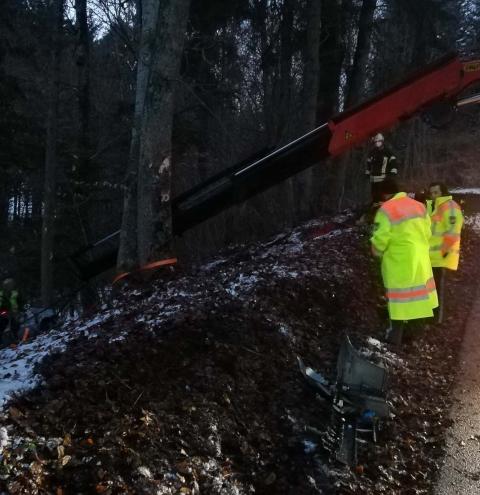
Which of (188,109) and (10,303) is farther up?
(188,109)

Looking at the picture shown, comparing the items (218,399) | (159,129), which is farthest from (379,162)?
(218,399)

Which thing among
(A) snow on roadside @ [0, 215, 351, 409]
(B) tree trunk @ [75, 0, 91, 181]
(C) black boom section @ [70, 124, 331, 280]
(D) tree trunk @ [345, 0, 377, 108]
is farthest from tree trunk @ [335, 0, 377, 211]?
(B) tree trunk @ [75, 0, 91, 181]

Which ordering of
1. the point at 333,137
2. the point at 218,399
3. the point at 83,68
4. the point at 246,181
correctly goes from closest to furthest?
the point at 218,399 < the point at 246,181 < the point at 333,137 < the point at 83,68

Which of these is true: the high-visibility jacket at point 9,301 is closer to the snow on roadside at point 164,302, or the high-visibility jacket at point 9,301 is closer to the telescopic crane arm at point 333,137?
the telescopic crane arm at point 333,137

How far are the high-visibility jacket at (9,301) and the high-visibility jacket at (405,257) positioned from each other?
32.6 feet

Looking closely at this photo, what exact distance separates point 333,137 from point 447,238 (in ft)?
7.14

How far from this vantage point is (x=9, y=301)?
42.0ft

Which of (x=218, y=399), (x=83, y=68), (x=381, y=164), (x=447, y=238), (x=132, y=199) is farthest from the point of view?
(x=83, y=68)

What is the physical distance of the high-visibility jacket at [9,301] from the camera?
12.7 m

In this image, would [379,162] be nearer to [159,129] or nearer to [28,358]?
[159,129]

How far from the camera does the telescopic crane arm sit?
782 centimetres

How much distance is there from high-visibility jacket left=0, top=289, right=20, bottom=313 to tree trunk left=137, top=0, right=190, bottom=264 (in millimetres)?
7175

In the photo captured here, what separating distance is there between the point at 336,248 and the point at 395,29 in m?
17.3

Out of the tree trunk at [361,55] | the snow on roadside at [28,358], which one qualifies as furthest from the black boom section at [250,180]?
the tree trunk at [361,55]
